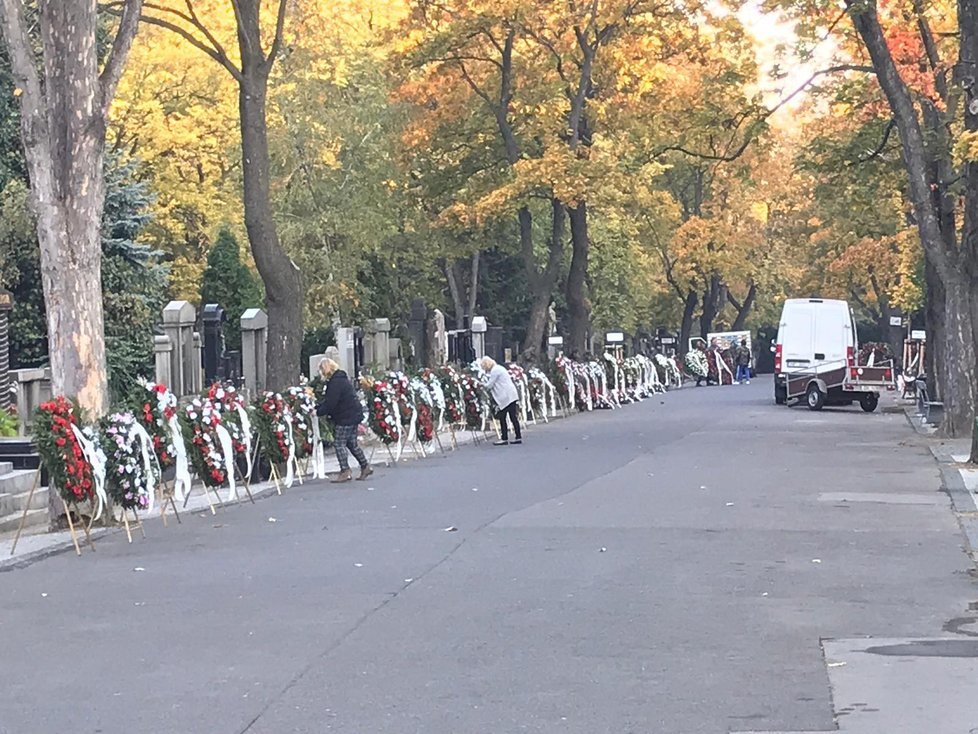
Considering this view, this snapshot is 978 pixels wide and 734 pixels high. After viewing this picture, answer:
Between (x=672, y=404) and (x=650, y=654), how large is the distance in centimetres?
3835

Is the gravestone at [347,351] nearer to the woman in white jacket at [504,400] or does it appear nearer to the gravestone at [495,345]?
the woman in white jacket at [504,400]

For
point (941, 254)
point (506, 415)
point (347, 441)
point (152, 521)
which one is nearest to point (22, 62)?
point (152, 521)

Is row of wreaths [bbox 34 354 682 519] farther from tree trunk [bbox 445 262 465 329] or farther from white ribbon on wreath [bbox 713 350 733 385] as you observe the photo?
white ribbon on wreath [bbox 713 350 733 385]

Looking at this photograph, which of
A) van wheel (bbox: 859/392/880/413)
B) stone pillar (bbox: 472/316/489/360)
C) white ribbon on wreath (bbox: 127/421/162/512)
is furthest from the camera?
stone pillar (bbox: 472/316/489/360)

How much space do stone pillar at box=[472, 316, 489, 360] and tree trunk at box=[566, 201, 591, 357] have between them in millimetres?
2897

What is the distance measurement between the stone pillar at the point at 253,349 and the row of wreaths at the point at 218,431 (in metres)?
3.02

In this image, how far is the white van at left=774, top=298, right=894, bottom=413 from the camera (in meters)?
42.8

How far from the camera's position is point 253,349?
30.0 metres

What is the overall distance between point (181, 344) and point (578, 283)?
1991cm

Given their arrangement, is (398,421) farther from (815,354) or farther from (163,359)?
(815,354)

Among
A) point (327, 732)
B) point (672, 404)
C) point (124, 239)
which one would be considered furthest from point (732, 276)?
point (327, 732)

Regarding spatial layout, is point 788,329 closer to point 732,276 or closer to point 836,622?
point 732,276

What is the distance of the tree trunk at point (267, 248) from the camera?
25.7 m

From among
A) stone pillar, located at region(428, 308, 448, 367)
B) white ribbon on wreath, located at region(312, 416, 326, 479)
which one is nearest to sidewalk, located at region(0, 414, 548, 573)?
white ribbon on wreath, located at region(312, 416, 326, 479)
